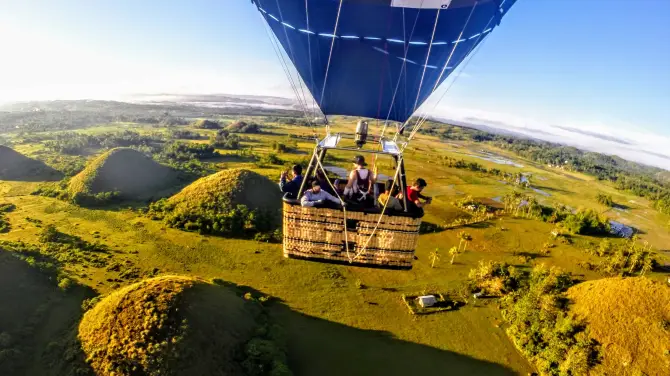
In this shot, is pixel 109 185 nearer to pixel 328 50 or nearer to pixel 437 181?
pixel 328 50

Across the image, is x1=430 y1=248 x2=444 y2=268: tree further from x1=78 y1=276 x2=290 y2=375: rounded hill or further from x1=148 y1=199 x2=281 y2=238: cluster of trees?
x1=78 y1=276 x2=290 y2=375: rounded hill

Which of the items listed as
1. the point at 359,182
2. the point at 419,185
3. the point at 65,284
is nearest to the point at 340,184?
the point at 359,182

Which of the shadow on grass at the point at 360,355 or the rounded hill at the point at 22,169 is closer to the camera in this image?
the shadow on grass at the point at 360,355

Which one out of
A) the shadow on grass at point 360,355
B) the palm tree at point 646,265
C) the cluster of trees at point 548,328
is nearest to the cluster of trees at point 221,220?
the shadow on grass at point 360,355

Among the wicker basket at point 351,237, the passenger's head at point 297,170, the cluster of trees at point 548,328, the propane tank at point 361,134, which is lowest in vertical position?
the cluster of trees at point 548,328

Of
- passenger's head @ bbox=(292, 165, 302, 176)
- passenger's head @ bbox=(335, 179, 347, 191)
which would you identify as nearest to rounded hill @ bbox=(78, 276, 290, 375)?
passenger's head @ bbox=(335, 179, 347, 191)

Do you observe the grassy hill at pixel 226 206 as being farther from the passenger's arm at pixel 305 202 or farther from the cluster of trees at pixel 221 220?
the passenger's arm at pixel 305 202
